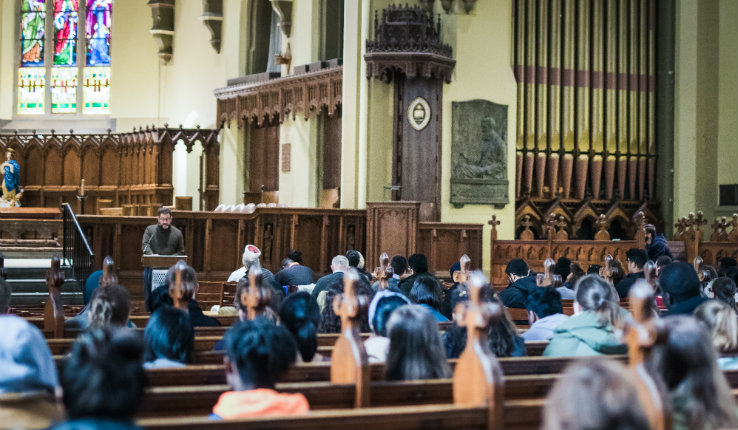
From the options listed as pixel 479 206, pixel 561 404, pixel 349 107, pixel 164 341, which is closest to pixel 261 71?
pixel 349 107

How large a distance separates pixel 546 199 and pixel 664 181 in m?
2.46

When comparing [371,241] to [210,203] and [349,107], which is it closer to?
[349,107]

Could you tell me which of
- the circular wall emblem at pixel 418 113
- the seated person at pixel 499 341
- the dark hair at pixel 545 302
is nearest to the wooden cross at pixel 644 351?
the seated person at pixel 499 341

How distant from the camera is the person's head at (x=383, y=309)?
511 cm

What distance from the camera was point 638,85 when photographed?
56.2ft

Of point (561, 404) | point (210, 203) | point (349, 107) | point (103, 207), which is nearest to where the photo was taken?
point (561, 404)

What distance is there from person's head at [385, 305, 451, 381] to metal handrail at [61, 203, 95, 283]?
8.05 meters

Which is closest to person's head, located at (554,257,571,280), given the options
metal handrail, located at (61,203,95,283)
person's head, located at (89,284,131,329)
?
metal handrail, located at (61,203,95,283)

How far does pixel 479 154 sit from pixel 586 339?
1059cm

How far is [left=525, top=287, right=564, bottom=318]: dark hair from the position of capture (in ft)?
20.6

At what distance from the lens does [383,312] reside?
5129 millimetres

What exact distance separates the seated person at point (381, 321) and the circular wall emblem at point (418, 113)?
9.54 meters

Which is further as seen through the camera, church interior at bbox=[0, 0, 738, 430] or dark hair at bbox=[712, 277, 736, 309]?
church interior at bbox=[0, 0, 738, 430]

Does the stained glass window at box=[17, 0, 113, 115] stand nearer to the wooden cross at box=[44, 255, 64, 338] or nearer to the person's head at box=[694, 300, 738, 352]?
the wooden cross at box=[44, 255, 64, 338]
